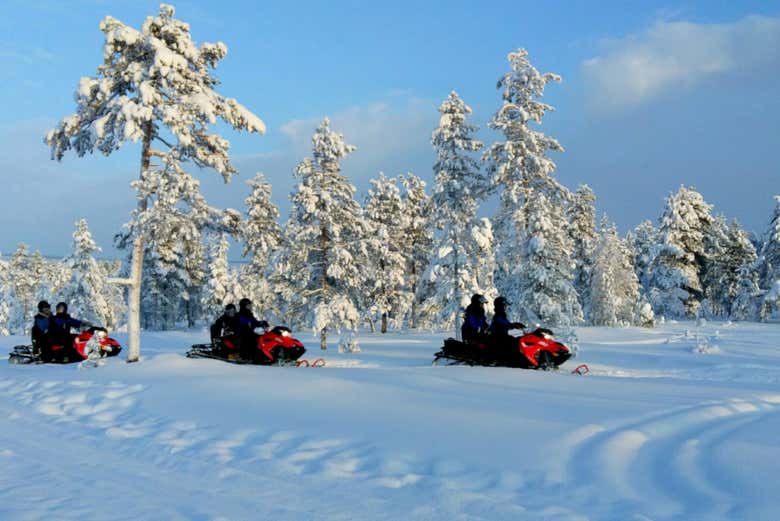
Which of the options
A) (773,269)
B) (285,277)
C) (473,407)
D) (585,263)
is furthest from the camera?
(585,263)

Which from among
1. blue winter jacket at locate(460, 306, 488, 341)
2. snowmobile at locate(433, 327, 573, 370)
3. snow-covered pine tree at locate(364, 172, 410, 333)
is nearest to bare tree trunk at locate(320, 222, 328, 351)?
blue winter jacket at locate(460, 306, 488, 341)

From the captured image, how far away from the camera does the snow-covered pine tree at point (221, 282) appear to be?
140 ft

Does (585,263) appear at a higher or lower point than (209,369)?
higher

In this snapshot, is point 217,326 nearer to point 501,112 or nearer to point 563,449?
point 563,449

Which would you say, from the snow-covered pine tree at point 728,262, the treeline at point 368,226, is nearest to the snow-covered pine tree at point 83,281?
the treeline at point 368,226

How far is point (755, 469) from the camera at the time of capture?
5.21 metres

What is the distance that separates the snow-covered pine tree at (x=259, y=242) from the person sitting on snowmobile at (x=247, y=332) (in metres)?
27.1

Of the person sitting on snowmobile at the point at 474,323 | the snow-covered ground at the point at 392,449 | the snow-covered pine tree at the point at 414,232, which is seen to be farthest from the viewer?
the snow-covered pine tree at the point at 414,232

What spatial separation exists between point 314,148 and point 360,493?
68.0ft

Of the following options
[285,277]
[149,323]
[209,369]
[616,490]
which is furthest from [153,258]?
[616,490]

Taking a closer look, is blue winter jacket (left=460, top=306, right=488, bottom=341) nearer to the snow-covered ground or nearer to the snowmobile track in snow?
the snow-covered ground

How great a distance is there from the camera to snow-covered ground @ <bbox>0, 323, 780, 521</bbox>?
188 inches

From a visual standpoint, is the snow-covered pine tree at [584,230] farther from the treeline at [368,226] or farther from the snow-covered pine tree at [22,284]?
the snow-covered pine tree at [22,284]

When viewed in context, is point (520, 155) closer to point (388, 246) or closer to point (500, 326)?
point (500, 326)
